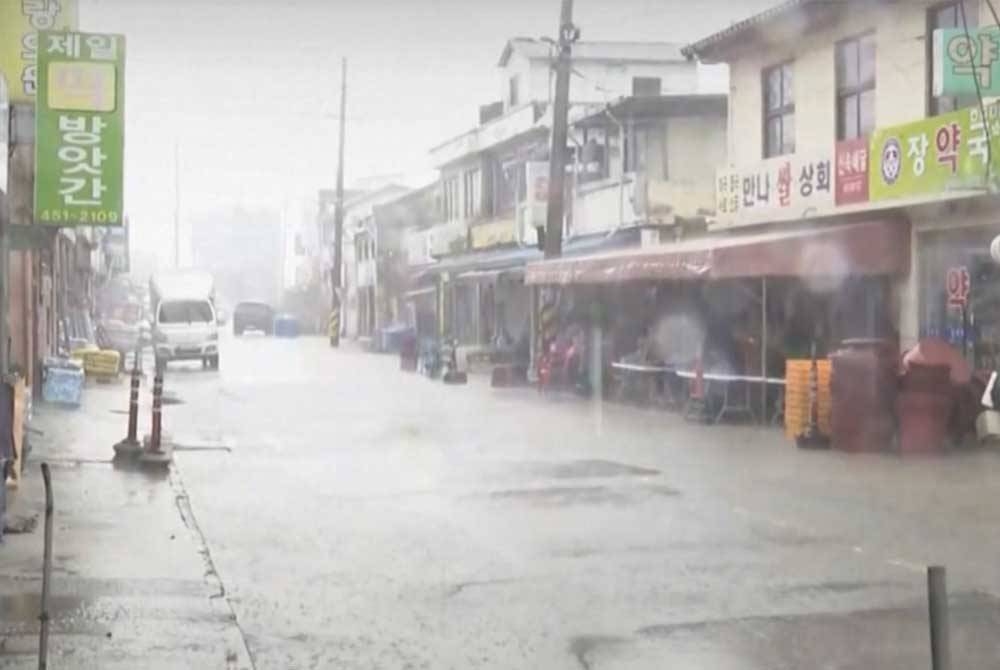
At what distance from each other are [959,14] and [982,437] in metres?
5.31

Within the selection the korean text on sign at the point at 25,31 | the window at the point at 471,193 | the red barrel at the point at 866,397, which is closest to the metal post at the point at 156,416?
the korean text on sign at the point at 25,31

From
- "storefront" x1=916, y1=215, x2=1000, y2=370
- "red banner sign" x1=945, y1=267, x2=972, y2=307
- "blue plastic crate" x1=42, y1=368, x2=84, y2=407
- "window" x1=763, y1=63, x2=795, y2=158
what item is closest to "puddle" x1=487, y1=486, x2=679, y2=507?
"storefront" x1=916, y1=215, x2=1000, y2=370

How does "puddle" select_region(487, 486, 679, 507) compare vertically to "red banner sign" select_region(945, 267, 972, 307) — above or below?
below

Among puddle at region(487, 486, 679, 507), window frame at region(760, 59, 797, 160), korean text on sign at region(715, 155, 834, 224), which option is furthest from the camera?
window frame at region(760, 59, 797, 160)

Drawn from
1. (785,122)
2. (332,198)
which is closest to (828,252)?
(785,122)

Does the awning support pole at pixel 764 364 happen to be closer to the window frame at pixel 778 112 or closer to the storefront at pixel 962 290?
the storefront at pixel 962 290

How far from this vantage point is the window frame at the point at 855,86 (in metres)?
19.4

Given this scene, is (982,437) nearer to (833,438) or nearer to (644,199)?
(833,438)

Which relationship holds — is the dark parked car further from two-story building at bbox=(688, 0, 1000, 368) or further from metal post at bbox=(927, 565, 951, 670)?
metal post at bbox=(927, 565, 951, 670)

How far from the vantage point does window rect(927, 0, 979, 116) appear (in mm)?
17203

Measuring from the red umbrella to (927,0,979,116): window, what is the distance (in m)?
3.13

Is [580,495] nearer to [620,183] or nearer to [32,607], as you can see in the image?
[32,607]

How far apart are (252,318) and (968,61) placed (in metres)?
59.4

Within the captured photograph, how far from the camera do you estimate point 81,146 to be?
15.1 meters
